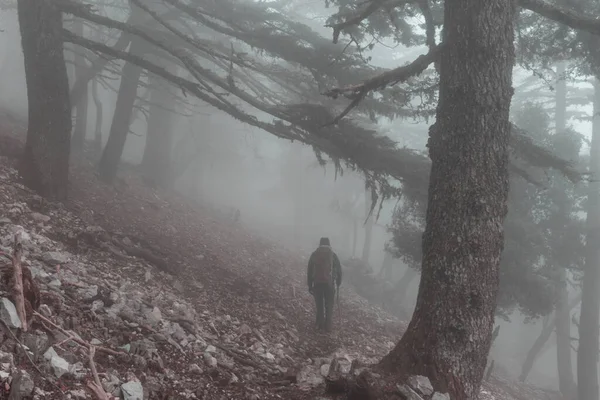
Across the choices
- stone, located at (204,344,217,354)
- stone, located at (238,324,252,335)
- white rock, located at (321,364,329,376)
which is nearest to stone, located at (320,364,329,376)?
white rock, located at (321,364,329,376)

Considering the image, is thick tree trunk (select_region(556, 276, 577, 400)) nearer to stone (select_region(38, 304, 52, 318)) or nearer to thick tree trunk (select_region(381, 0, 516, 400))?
thick tree trunk (select_region(381, 0, 516, 400))

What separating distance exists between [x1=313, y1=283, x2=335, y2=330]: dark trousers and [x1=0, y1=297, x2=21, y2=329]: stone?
228 inches

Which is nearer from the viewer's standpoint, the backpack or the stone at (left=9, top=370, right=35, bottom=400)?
the stone at (left=9, top=370, right=35, bottom=400)

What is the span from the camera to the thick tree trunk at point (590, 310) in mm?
14578

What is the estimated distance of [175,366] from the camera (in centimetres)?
439

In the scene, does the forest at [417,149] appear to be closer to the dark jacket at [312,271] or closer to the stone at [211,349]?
the stone at [211,349]

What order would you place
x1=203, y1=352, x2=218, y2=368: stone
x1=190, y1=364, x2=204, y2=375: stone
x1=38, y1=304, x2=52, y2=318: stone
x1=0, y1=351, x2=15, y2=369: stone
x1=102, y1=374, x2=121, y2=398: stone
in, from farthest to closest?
x1=203, y1=352, x2=218, y2=368: stone → x1=190, y1=364, x2=204, y2=375: stone → x1=38, y1=304, x2=52, y2=318: stone → x1=102, y1=374, x2=121, y2=398: stone → x1=0, y1=351, x2=15, y2=369: stone

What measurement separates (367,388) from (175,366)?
5.69 feet

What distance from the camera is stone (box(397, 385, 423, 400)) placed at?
4.13 m

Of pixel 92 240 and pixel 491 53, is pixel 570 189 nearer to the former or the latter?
pixel 491 53

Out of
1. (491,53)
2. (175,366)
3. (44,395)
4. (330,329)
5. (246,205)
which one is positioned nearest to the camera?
(44,395)

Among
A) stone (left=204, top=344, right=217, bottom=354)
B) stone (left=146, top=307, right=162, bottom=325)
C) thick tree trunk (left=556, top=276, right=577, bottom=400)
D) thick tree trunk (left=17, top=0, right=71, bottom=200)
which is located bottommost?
thick tree trunk (left=556, top=276, right=577, bottom=400)

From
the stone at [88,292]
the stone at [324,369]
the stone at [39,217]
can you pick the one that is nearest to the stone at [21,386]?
the stone at [88,292]

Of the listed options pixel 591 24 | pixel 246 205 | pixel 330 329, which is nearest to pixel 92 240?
pixel 330 329
